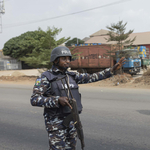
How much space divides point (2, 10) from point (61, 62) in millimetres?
31001

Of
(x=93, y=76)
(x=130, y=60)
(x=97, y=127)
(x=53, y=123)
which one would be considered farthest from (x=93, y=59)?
(x=53, y=123)

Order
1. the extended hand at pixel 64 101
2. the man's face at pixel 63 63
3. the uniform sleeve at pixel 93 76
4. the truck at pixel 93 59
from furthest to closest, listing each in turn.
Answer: the truck at pixel 93 59 < the uniform sleeve at pixel 93 76 < the man's face at pixel 63 63 < the extended hand at pixel 64 101

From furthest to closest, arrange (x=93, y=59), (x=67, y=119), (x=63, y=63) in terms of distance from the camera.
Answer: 1. (x=93, y=59)
2. (x=63, y=63)
3. (x=67, y=119)

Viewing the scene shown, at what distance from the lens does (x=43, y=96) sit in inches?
88.4

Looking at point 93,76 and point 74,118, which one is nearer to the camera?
point 74,118

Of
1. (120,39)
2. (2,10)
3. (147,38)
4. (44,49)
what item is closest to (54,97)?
(120,39)

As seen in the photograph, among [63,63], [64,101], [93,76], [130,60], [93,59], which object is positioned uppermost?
[93,59]

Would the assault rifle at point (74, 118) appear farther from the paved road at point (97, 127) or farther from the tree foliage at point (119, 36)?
the tree foliage at point (119, 36)

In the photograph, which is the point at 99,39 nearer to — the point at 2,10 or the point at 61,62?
the point at 2,10

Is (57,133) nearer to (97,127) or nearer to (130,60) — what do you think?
(97,127)

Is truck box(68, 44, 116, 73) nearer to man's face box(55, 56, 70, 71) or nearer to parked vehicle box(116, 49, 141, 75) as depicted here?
parked vehicle box(116, 49, 141, 75)

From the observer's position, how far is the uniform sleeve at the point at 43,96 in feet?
7.02

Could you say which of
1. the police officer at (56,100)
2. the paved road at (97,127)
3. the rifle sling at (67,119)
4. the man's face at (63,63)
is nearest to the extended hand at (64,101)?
the police officer at (56,100)

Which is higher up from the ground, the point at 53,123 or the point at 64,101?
the point at 64,101
